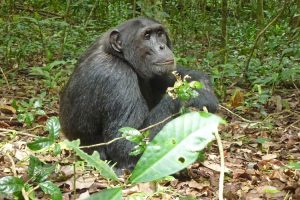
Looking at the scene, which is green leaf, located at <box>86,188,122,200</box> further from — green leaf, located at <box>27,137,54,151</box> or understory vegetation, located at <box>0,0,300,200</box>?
green leaf, located at <box>27,137,54,151</box>

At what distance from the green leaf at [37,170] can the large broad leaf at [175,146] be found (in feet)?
4.91

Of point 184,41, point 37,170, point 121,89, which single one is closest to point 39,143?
point 37,170

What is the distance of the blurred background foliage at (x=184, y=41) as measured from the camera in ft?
27.9

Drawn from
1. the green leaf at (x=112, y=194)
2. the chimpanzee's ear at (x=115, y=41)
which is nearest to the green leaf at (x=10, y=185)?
the green leaf at (x=112, y=194)

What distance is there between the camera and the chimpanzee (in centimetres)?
520

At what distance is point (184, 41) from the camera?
1209 centimetres

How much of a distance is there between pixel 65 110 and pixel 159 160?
13.7 feet

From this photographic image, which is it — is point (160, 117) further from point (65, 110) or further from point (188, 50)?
point (188, 50)

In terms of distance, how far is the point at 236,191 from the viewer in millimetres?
4020

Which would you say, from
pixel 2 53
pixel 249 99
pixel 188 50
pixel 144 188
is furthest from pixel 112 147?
pixel 188 50

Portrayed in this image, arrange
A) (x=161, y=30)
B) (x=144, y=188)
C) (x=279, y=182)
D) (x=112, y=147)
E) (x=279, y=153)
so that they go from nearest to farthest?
1. (x=144, y=188)
2. (x=279, y=182)
3. (x=112, y=147)
4. (x=279, y=153)
5. (x=161, y=30)

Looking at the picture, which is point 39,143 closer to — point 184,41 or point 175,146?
point 175,146

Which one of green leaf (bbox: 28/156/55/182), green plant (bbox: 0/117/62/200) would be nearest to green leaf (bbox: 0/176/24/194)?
green plant (bbox: 0/117/62/200)

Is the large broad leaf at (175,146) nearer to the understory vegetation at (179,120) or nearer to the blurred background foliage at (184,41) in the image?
the understory vegetation at (179,120)
